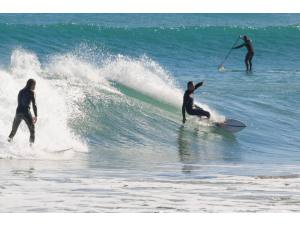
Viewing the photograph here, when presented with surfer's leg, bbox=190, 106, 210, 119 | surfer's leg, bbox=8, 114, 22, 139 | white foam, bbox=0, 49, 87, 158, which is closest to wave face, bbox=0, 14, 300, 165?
white foam, bbox=0, 49, 87, 158

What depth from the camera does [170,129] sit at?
2094cm

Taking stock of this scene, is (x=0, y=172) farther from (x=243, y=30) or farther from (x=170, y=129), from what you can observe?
(x=243, y=30)

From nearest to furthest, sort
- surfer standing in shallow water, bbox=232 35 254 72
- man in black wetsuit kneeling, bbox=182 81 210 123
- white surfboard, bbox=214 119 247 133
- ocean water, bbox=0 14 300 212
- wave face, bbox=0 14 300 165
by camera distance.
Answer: ocean water, bbox=0 14 300 212
wave face, bbox=0 14 300 165
man in black wetsuit kneeling, bbox=182 81 210 123
white surfboard, bbox=214 119 247 133
surfer standing in shallow water, bbox=232 35 254 72

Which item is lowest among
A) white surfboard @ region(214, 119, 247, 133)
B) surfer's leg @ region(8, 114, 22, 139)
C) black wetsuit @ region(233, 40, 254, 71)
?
surfer's leg @ region(8, 114, 22, 139)

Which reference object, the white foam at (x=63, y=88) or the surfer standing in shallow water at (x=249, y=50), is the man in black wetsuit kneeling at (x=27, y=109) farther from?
the surfer standing in shallow water at (x=249, y=50)

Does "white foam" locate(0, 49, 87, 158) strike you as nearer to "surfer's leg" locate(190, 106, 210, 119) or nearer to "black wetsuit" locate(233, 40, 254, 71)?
"surfer's leg" locate(190, 106, 210, 119)

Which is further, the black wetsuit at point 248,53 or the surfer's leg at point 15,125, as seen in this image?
the black wetsuit at point 248,53

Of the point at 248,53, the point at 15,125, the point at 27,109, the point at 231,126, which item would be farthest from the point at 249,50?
the point at 15,125

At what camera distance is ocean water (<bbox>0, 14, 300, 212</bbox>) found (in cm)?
1205

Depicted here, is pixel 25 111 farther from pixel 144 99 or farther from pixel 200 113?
pixel 144 99

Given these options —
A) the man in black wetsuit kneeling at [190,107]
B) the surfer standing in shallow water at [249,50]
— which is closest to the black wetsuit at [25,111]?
the man in black wetsuit kneeling at [190,107]

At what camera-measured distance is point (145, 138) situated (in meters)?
19.8

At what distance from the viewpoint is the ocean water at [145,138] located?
39.5ft

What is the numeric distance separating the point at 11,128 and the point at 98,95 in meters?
5.58
